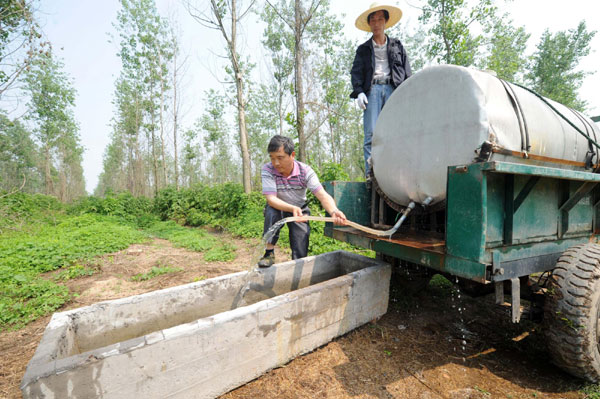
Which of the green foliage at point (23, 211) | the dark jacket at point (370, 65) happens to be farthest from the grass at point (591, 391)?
the green foliage at point (23, 211)

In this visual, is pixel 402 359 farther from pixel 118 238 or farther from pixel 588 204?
pixel 118 238

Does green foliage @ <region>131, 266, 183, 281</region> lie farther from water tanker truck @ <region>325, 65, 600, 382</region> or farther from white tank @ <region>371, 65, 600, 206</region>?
white tank @ <region>371, 65, 600, 206</region>

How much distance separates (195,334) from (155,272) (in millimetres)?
3719

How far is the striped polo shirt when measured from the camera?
328 cm

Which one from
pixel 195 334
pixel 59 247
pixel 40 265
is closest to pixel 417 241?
pixel 195 334

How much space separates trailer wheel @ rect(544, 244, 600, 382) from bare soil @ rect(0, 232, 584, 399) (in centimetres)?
27

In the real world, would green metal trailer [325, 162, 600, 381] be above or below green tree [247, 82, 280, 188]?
below

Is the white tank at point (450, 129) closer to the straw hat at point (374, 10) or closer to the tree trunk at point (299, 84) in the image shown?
the straw hat at point (374, 10)

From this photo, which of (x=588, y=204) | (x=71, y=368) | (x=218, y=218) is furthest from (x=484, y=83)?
(x=218, y=218)

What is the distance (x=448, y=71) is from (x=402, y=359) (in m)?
2.59

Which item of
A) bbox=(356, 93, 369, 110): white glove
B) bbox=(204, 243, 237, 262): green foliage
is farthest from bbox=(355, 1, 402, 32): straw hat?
bbox=(204, 243, 237, 262): green foliage

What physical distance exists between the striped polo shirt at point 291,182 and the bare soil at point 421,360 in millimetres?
1651

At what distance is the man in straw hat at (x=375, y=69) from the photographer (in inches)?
Answer: 154

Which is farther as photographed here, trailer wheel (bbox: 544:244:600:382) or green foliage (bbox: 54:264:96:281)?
green foliage (bbox: 54:264:96:281)
